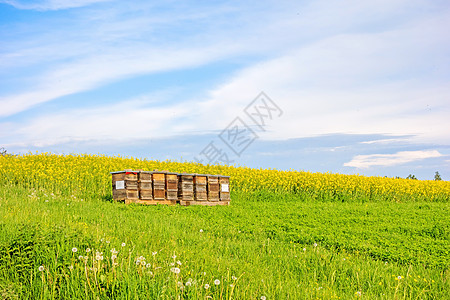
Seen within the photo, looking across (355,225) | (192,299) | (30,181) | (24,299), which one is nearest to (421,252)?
(355,225)

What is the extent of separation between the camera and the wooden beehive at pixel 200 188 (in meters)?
19.0

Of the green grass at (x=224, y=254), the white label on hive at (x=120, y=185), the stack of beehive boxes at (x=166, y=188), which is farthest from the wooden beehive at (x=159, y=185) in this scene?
the white label on hive at (x=120, y=185)

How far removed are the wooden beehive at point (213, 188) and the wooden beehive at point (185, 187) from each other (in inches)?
40.9

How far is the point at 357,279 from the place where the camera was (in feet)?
26.3

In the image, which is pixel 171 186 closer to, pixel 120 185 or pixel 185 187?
pixel 185 187

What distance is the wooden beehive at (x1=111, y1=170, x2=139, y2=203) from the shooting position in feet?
56.5

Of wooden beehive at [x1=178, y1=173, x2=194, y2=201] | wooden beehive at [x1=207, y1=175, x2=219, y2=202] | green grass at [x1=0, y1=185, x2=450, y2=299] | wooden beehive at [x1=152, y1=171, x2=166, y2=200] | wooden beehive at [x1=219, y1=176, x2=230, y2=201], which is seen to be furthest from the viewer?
wooden beehive at [x1=219, y1=176, x2=230, y2=201]

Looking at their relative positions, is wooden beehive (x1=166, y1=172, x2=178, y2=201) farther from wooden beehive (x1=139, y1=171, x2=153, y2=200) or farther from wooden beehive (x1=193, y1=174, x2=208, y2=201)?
wooden beehive (x1=193, y1=174, x2=208, y2=201)

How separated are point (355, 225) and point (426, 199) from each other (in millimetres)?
21005

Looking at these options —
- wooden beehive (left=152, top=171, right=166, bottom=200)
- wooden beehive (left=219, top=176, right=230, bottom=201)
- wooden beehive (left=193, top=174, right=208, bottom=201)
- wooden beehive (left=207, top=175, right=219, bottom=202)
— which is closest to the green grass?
wooden beehive (left=152, top=171, right=166, bottom=200)

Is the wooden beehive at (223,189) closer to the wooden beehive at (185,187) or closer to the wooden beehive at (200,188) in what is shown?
the wooden beehive at (200,188)

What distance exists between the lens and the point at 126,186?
1722 cm

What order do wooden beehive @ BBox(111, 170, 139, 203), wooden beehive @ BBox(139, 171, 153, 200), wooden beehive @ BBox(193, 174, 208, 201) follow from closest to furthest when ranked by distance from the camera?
wooden beehive @ BBox(111, 170, 139, 203) → wooden beehive @ BBox(139, 171, 153, 200) → wooden beehive @ BBox(193, 174, 208, 201)

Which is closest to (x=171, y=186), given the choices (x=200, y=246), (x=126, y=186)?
(x=126, y=186)
